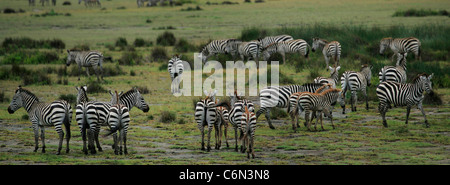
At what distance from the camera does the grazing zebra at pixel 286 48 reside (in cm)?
2573

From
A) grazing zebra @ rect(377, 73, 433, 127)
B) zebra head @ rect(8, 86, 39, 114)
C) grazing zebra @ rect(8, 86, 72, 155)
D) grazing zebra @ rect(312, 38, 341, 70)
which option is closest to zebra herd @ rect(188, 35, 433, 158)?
grazing zebra @ rect(377, 73, 433, 127)

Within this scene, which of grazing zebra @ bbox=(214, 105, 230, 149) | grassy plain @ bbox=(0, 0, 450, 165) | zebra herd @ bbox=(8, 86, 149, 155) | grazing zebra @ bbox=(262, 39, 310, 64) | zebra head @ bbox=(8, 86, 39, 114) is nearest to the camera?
grassy plain @ bbox=(0, 0, 450, 165)

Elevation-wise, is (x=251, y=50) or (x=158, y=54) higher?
(x=251, y=50)

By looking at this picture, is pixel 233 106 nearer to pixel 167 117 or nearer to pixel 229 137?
pixel 229 137

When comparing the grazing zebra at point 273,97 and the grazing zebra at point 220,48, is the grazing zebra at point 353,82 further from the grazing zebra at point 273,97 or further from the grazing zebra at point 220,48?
the grazing zebra at point 220,48

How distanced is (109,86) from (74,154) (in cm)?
1008

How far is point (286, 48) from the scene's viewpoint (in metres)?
25.8

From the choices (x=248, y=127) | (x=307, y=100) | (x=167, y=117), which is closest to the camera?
(x=248, y=127)

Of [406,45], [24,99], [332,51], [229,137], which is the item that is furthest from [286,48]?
[24,99]

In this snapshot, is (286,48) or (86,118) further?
(286,48)

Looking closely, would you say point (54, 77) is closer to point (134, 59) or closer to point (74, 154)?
point (134, 59)

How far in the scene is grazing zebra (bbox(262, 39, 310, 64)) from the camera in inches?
1013

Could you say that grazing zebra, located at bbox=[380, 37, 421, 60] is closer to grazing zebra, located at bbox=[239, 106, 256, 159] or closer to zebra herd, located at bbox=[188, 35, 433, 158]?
zebra herd, located at bbox=[188, 35, 433, 158]

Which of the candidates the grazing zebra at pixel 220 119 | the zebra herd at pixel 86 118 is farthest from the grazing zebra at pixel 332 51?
the zebra herd at pixel 86 118
